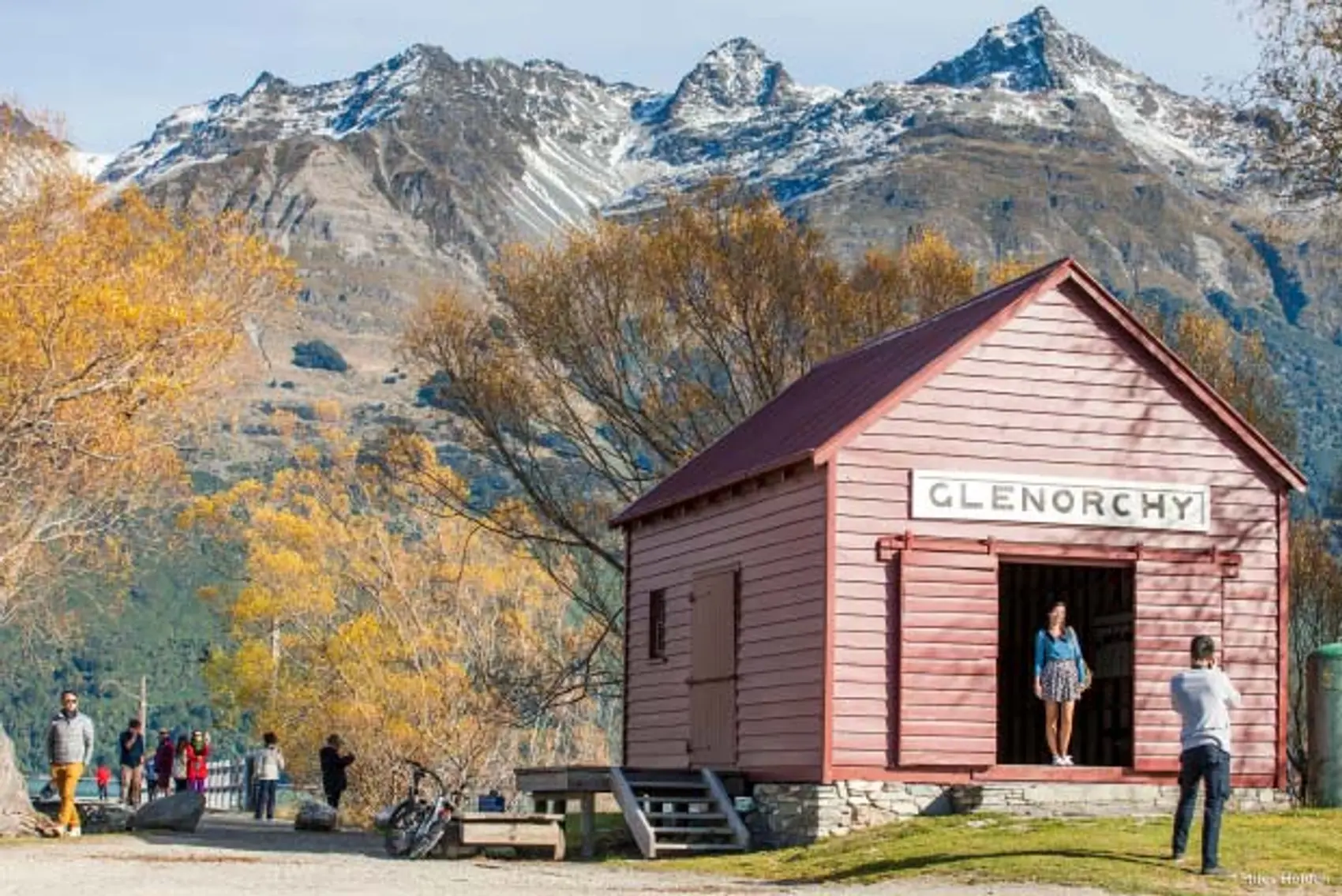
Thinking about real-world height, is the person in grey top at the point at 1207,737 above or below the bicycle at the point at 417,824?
above

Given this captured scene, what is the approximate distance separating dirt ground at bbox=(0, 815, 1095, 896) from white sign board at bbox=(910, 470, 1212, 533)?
5525 millimetres

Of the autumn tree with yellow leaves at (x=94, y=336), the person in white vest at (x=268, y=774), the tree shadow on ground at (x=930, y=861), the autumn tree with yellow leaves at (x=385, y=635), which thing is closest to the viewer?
the tree shadow on ground at (x=930, y=861)

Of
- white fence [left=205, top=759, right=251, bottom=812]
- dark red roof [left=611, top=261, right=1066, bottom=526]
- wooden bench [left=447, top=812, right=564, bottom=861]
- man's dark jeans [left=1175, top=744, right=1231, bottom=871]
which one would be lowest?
white fence [left=205, top=759, right=251, bottom=812]

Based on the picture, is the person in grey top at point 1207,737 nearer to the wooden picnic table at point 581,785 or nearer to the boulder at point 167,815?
the wooden picnic table at point 581,785

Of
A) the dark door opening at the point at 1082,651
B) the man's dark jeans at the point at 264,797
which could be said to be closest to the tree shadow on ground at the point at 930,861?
the dark door opening at the point at 1082,651

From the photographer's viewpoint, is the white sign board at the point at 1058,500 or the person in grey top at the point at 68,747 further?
the person in grey top at the point at 68,747

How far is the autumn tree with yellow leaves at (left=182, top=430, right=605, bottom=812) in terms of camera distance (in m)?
56.3

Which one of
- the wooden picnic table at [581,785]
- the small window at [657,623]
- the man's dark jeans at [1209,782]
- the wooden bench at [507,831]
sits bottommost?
the wooden bench at [507,831]

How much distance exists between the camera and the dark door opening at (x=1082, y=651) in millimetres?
30125

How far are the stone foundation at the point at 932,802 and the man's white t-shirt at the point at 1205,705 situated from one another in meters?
6.28

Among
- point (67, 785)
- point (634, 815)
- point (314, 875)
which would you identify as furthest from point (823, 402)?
point (67, 785)

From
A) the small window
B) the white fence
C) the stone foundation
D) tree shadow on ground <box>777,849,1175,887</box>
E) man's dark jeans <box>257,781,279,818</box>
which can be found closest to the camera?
tree shadow on ground <box>777,849,1175,887</box>

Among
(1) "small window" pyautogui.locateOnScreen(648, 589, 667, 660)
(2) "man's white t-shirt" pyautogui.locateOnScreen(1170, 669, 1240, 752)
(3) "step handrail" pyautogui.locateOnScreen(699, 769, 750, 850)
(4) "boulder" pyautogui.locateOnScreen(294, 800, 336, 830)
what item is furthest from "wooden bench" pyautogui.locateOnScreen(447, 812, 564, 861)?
(2) "man's white t-shirt" pyautogui.locateOnScreen(1170, 669, 1240, 752)

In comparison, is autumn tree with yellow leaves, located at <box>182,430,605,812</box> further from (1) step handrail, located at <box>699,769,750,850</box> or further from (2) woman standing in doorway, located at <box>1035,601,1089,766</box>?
(2) woman standing in doorway, located at <box>1035,601,1089,766</box>
